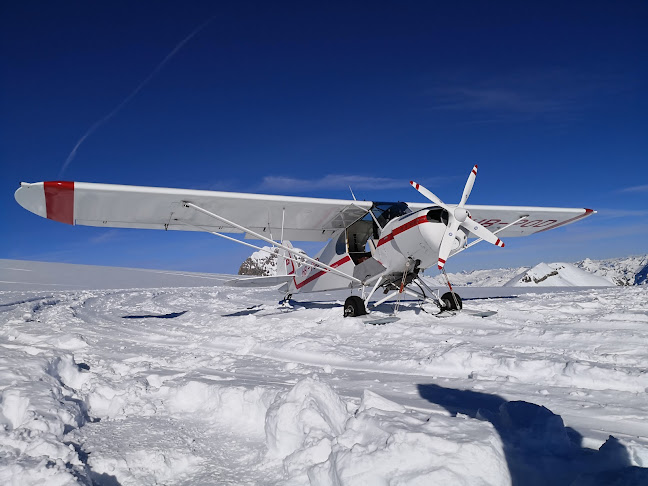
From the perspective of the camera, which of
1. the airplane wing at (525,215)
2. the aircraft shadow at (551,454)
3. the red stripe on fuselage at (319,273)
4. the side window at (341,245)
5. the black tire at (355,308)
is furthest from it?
the airplane wing at (525,215)

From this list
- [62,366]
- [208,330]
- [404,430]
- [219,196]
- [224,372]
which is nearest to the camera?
[404,430]

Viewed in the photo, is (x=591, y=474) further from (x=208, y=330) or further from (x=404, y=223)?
(x=208, y=330)

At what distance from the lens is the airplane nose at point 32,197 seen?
303 inches

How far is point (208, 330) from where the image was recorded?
8.38 metres

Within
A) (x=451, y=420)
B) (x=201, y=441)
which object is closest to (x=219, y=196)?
(x=201, y=441)

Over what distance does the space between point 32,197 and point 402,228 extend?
27.0 ft

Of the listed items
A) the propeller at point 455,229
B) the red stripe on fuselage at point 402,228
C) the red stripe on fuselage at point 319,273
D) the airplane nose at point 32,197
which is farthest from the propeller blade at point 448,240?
the airplane nose at point 32,197

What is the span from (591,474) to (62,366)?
477cm

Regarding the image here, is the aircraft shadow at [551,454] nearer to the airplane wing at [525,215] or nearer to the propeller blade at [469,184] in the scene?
the propeller blade at [469,184]

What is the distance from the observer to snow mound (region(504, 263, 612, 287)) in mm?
28016

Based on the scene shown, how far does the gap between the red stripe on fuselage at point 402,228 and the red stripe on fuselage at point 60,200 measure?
23.5 ft

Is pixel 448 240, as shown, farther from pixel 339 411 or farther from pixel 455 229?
pixel 339 411

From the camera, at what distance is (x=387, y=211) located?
9.62m

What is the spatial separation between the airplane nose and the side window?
285 inches
